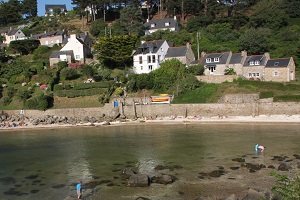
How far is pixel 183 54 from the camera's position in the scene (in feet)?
203

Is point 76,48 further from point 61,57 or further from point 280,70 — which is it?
point 280,70

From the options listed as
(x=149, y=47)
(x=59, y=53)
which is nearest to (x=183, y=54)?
(x=149, y=47)

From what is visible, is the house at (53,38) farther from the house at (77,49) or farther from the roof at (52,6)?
the roof at (52,6)

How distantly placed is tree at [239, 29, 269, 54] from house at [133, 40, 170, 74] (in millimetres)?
12897

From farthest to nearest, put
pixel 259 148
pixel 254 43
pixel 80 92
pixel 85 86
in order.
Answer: pixel 254 43
pixel 85 86
pixel 80 92
pixel 259 148

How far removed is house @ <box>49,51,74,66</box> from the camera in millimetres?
71375

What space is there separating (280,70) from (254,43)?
9.04 meters

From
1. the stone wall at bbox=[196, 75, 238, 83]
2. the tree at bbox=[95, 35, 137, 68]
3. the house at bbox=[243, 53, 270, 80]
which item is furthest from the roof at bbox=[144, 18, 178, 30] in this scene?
the stone wall at bbox=[196, 75, 238, 83]

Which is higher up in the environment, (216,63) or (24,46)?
(24,46)

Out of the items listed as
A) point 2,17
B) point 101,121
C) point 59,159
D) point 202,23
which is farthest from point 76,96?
point 2,17

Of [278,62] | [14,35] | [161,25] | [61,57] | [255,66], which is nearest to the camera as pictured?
[278,62]

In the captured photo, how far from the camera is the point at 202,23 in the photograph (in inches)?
2955

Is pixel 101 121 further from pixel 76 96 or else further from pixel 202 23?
pixel 202 23

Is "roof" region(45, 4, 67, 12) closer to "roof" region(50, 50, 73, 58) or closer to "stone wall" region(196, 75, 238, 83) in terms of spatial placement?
"roof" region(50, 50, 73, 58)
